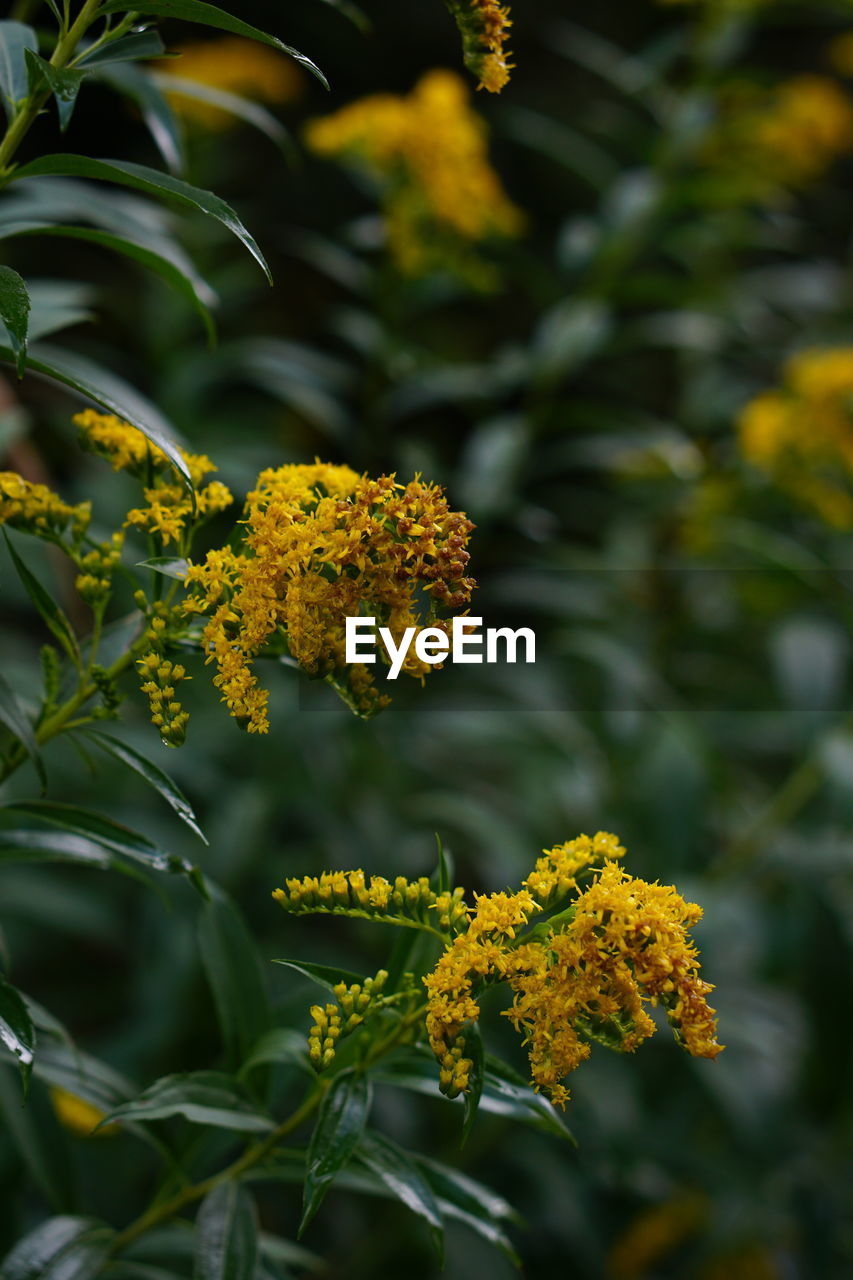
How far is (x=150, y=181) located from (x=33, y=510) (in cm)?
26

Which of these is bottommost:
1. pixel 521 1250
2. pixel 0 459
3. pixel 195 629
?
pixel 521 1250

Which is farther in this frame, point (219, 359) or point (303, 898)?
point (219, 359)

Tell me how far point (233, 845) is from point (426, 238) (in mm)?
1149

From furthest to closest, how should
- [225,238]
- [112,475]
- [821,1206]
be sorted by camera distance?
[225,238], [112,475], [821,1206]

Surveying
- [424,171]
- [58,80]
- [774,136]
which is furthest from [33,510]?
[774,136]

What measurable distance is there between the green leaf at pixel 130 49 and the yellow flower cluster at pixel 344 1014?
28.3 inches

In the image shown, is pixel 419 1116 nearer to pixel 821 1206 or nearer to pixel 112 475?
pixel 821 1206

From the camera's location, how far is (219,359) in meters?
2.31

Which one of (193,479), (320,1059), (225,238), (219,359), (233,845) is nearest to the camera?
(320,1059)

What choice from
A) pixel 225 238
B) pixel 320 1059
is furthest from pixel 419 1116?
pixel 225 238

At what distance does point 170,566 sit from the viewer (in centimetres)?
84

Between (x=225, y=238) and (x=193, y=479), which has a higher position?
(x=225, y=238)

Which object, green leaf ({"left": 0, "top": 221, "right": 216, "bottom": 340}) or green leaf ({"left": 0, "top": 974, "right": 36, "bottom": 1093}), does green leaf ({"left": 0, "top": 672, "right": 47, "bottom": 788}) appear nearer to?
green leaf ({"left": 0, "top": 974, "right": 36, "bottom": 1093})

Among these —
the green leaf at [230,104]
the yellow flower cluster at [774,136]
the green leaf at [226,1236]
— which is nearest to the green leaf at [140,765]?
the green leaf at [226,1236]
